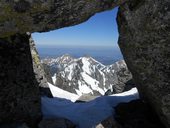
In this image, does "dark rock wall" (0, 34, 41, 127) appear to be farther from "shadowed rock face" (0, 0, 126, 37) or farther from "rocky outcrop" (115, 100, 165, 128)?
"shadowed rock face" (0, 0, 126, 37)

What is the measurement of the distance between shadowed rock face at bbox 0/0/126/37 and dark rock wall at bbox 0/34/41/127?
18.6 ft

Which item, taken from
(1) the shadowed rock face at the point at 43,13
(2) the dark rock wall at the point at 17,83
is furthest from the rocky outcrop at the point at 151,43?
(2) the dark rock wall at the point at 17,83

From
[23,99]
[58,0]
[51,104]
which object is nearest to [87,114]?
[51,104]

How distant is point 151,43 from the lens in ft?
42.4

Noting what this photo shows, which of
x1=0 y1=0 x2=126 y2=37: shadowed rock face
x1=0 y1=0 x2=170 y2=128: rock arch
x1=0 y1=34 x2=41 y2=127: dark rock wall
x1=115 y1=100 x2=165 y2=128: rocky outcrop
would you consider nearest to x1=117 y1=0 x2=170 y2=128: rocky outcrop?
x1=0 y1=0 x2=170 y2=128: rock arch

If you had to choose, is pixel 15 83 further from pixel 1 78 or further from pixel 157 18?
pixel 157 18

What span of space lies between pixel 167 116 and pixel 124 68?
879 inches

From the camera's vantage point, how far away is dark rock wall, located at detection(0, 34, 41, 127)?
15.9 m

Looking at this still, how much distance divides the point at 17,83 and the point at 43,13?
6932 mm

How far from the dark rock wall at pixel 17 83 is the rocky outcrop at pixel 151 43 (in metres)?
5.49

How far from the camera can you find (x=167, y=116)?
13773mm

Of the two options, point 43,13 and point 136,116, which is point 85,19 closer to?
point 43,13

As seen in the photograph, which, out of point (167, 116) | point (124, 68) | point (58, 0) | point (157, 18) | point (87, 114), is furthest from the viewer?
point (124, 68)

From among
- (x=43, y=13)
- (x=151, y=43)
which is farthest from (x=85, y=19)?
(x=151, y=43)
